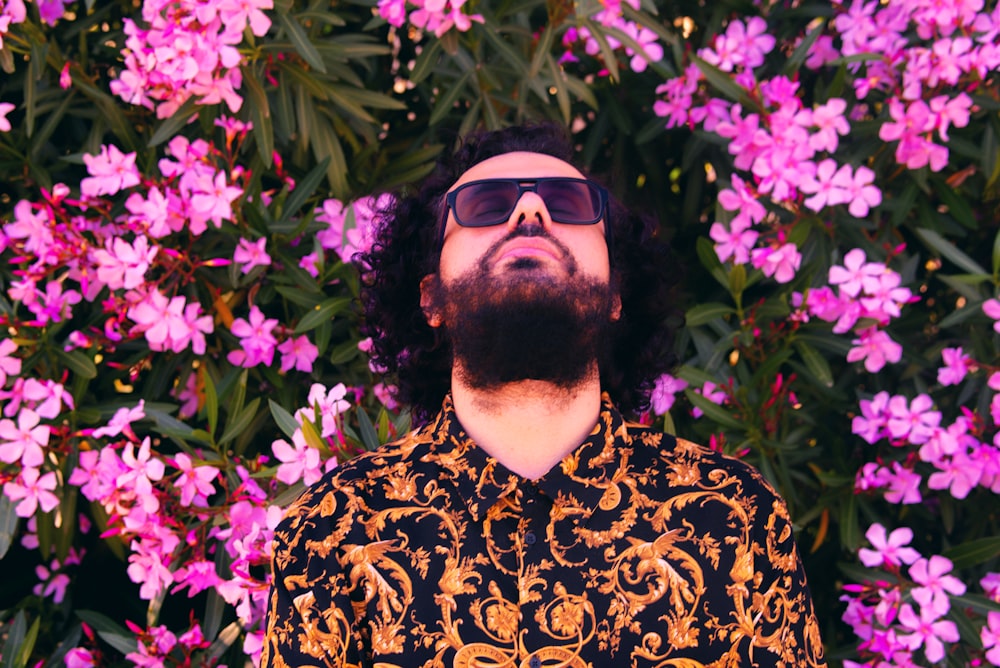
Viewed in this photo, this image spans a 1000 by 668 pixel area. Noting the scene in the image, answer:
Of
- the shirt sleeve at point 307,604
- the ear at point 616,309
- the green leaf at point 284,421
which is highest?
the ear at point 616,309

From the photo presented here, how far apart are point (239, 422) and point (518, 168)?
0.96 meters

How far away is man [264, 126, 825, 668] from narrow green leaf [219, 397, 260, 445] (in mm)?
628

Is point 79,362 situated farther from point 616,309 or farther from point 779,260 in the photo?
point 779,260

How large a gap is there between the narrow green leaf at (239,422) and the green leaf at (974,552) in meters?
1.73

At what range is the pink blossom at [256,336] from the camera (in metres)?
2.35

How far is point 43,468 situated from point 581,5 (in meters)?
1.74

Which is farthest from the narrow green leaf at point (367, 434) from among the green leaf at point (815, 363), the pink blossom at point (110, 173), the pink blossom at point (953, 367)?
the pink blossom at point (953, 367)

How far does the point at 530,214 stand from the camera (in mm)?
1711

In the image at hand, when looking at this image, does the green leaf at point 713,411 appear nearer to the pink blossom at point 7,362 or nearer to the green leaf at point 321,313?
the green leaf at point 321,313

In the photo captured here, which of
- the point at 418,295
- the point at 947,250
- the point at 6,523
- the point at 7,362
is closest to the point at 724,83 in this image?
the point at 947,250

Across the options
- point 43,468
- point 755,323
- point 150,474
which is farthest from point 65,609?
point 755,323

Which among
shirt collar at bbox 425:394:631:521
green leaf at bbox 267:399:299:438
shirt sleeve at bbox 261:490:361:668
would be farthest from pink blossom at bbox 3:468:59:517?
shirt collar at bbox 425:394:631:521

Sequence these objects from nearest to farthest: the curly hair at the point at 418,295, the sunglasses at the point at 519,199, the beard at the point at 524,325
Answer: the beard at the point at 524,325 → the sunglasses at the point at 519,199 → the curly hair at the point at 418,295

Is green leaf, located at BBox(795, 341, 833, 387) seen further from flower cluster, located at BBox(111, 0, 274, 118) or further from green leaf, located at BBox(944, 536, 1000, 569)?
flower cluster, located at BBox(111, 0, 274, 118)
